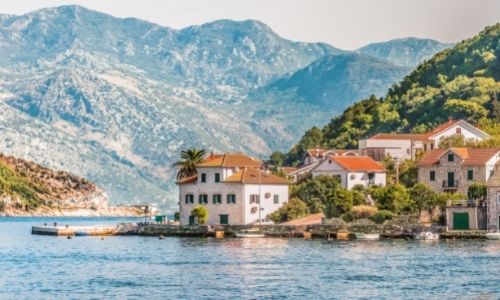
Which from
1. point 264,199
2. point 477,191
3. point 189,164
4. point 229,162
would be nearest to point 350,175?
point 264,199

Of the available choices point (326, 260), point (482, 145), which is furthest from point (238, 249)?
point (482, 145)

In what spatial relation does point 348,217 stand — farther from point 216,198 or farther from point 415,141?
point 415,141

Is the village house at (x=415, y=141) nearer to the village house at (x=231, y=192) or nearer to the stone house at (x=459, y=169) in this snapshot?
the stone house at (x=459, y=169)

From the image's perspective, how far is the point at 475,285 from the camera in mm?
87750

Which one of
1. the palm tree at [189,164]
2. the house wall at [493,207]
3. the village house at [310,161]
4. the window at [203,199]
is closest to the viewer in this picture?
the house wall at [493,207]

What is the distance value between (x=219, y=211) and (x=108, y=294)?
217 ft

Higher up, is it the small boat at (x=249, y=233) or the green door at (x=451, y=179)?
the green door at (x=451, y=179)

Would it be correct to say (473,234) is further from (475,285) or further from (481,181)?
(475,285)

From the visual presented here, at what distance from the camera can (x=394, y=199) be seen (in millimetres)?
143750

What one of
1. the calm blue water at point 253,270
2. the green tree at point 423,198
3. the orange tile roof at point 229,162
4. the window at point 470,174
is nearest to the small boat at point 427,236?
the calm blue water at point 253,270

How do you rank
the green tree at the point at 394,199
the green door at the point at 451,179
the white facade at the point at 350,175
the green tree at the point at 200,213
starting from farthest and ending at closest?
the white facade at the point at 350,175, the green tree at the point at 200,213, the green door at the point at 451,179, the green tree at the point at 394,199

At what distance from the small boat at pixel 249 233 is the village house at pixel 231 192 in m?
6.65

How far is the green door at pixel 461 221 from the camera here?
136750mm

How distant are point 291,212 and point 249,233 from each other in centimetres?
945
